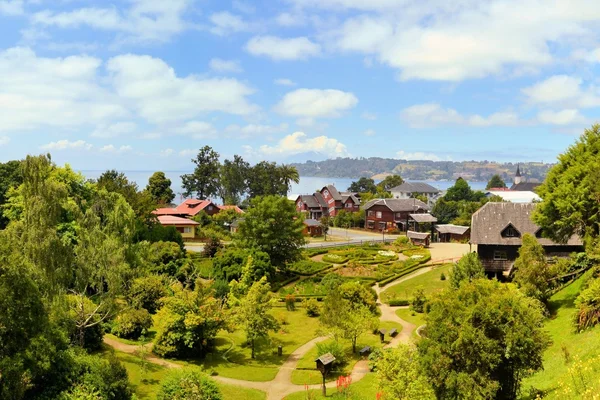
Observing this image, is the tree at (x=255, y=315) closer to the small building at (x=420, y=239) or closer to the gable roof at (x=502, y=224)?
the gable roof at (x=502, y=224)

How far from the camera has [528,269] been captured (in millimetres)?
32938

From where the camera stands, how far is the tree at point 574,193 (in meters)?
33.7

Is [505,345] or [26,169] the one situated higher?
[26,169]

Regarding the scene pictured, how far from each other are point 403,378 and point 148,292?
2699cm

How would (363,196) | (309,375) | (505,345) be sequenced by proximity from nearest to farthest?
1. (505,345)
2. (309,375)
3. (363,196)

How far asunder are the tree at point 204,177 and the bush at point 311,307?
78.4 m

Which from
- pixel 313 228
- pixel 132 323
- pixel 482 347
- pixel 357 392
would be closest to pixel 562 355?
pixel 482 347

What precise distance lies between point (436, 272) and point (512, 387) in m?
36.8

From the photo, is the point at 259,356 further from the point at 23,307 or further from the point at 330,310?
the point at 23,307

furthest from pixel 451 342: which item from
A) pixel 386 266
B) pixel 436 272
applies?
pixel 386 266

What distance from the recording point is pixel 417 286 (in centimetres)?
5038

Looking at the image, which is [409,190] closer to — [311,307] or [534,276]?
[311,307]

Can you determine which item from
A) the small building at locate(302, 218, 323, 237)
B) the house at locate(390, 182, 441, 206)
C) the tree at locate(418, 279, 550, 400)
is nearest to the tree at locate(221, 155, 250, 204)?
the small building at locate(302, 218, 323, 237)

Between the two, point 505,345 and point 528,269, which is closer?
point 505,345
